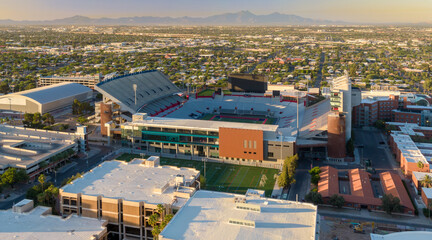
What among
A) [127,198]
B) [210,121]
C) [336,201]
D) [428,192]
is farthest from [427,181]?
[127,198]

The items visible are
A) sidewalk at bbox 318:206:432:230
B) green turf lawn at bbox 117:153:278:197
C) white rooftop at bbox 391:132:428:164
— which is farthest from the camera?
white rooftop at bbox 391:132:428:164

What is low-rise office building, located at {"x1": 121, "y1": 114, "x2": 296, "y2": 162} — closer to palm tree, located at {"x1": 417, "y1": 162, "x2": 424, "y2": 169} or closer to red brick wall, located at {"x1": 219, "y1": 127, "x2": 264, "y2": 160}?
red brick wall, located at {"x1": 219, "y1": 127, "x2": 264, "y2": 160}

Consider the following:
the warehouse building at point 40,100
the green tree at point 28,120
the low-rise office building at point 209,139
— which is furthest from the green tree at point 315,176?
the warehouse building at point 40,100

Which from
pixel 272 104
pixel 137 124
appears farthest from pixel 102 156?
pixel 272 104

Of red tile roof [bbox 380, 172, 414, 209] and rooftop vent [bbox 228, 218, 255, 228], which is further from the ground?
rooftop vent [bbox 228, 218, 255, 228]

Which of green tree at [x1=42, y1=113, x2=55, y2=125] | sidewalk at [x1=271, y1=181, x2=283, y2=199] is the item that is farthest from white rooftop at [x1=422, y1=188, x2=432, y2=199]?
green tree at [x1=42, y1=113, x2=55, y2=125]

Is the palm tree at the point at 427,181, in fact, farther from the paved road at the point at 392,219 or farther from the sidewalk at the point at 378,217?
the paved road at the point at 392,219

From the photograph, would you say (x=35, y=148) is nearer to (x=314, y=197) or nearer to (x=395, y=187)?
(x=314, y=197)
